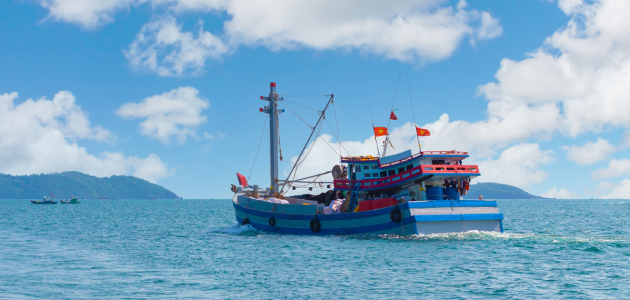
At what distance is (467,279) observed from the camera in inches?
690

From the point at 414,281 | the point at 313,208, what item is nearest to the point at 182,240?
the point at 313,208

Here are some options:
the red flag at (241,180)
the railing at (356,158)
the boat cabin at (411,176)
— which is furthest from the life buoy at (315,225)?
the red flag at (241,180)

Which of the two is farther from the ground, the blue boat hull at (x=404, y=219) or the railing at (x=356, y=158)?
the railing at (x=356, y=158)

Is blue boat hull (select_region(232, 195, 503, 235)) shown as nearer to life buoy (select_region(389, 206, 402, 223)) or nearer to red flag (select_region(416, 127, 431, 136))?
life buoy (select_region(389, 206, 402, 223))

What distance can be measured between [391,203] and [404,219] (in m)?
1.63

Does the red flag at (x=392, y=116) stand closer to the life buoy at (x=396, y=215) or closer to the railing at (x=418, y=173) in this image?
the railing at (x=418, y=173)

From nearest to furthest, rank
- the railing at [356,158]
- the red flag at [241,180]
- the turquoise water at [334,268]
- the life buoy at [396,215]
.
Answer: the turquoise water at [334,268], the life buoy at [396,215], the railing at [356,158], the red flag at [241,180]

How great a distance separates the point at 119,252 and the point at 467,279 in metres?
20.1

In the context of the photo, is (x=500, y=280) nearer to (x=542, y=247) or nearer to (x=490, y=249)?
(x=490, y=249)

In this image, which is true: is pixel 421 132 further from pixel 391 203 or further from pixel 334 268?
pixel 334 268

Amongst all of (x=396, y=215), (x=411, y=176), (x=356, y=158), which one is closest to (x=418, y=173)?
(x=411, y=176)

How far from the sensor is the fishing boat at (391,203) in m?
28.5

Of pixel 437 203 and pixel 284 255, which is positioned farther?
pixel 437 203

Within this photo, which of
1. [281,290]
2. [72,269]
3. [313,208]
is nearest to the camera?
[281,290]
